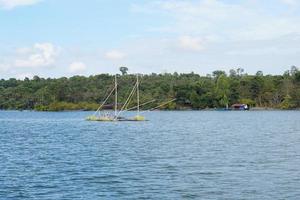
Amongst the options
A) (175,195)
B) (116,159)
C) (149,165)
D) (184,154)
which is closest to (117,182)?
(175,195)

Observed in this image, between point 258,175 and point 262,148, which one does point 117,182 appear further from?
point 262,148

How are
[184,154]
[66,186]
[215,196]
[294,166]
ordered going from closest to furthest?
1. [215,196]
2. [66,186]
3. [294,166]
4. [184,154]

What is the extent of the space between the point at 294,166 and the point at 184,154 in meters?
12.4

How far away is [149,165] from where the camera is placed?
44406 mm

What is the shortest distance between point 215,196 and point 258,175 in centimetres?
817

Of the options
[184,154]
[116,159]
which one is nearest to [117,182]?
[116,159]

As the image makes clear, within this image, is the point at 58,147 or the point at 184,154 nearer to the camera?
the point at 184,154

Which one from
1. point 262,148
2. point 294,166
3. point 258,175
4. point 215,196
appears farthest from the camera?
point 262,148

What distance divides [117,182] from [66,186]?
3.31 meters

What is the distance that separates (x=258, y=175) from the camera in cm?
3803

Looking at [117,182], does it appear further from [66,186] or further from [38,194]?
[38,194]

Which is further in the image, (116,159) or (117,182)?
(116,159)

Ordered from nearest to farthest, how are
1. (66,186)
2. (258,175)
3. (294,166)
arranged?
(66,186)
(258,175)
(294,166)

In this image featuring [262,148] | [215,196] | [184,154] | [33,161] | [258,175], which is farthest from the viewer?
[262,148]
